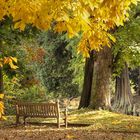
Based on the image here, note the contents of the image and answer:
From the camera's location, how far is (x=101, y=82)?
61.5 feet

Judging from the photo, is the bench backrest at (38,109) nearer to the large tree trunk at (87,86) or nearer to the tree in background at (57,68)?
the large tree trunk at (87,86)

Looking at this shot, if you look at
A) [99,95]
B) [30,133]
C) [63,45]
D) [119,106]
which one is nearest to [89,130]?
[30,133]

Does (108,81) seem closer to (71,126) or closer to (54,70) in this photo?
(71,126)

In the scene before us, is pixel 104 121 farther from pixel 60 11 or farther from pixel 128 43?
pixel 60 11

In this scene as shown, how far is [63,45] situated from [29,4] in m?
27.6

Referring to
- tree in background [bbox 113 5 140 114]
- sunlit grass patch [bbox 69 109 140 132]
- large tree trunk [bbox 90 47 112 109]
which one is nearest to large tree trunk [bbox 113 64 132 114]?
tree in background [bbox 113 5 140 114]

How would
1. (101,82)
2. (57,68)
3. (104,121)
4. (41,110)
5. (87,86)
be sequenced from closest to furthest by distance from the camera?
(41,110) → (104,121) → (101,82) → (87,86) → (57,68)

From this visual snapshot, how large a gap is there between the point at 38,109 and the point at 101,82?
5475mm

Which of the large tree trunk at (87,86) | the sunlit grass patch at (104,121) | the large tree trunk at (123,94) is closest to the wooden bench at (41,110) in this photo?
the sunlit grass patch at (104,121)

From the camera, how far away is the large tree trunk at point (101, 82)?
18.7 metres

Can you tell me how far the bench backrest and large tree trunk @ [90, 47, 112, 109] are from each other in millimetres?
4859

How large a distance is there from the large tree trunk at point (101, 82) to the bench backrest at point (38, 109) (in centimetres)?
486

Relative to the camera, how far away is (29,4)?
498 centimetres

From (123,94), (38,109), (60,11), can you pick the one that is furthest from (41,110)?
(123,94)
